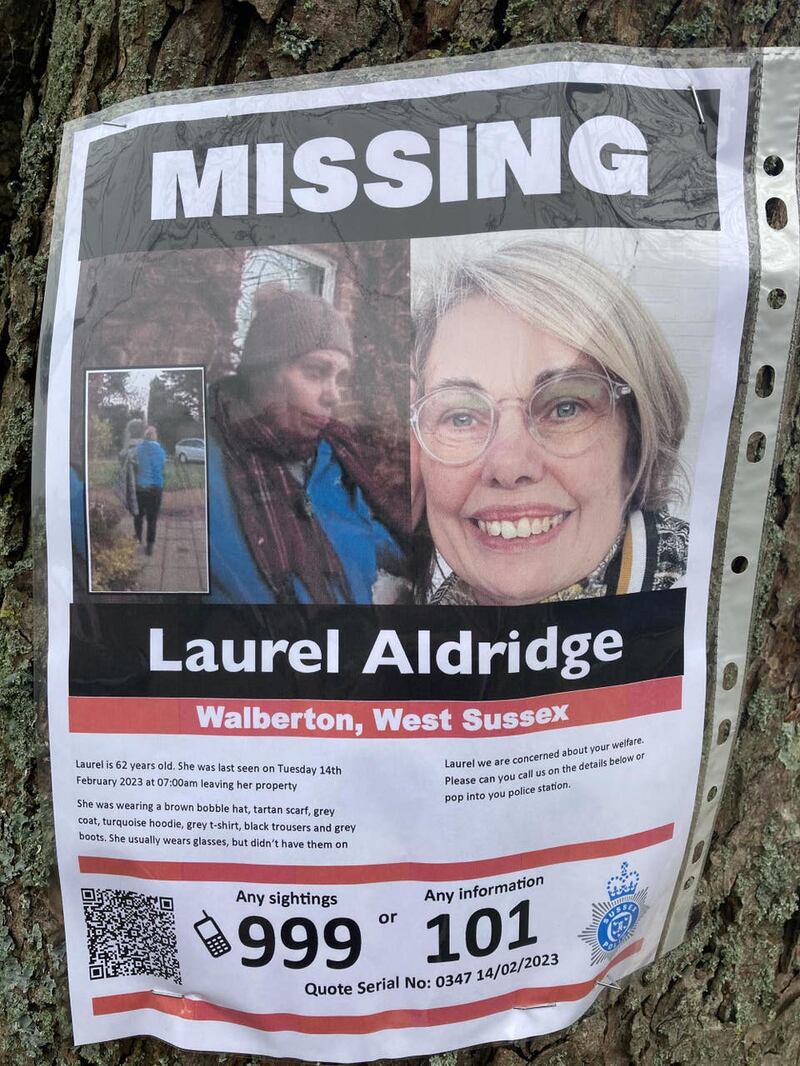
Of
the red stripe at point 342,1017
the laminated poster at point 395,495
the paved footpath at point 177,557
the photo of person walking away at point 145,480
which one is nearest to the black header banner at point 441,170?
the laminated poster at point 395,495

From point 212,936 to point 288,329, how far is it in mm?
654

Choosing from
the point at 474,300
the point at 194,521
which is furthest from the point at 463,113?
the point at 194,521

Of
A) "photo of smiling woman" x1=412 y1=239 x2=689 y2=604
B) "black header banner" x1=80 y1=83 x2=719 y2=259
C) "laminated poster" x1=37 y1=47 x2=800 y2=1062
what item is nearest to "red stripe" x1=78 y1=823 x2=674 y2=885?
"laminated poster" x1=37 y1=47 x2=800 y2=1062

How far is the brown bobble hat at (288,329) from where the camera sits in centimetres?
85

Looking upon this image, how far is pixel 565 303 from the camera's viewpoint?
33.5 inches

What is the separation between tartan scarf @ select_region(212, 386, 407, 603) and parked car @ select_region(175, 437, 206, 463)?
0.07 ft

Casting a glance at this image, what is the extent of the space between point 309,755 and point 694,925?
0.52 metres

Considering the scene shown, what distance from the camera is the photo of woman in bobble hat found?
0.86m

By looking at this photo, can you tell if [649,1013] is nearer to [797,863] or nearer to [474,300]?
[797,863]

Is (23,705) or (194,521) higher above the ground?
(194,521)

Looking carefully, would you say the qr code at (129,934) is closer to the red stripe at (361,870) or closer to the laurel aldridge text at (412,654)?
the red stripe at (361,870)

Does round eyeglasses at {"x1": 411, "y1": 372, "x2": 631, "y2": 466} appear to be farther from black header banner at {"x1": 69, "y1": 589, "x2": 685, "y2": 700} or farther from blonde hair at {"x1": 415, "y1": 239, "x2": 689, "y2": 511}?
black header banner at {"x1": 69, "y1": 589, "x2": 685, "y2": 700}

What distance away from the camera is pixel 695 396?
88 cm

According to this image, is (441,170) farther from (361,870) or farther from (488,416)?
(361,870)
